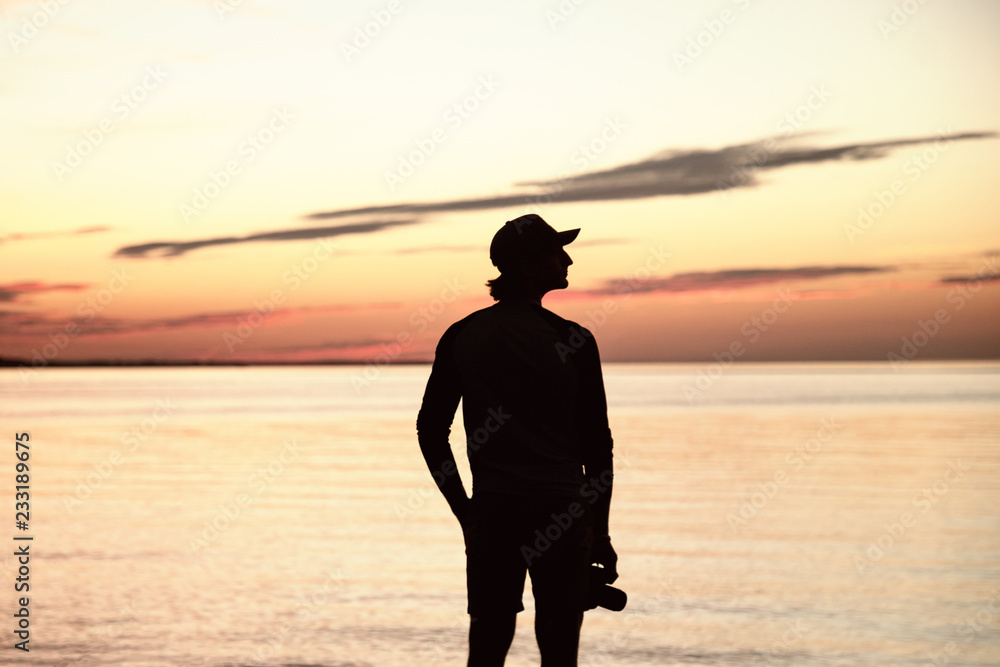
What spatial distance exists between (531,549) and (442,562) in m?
10.2

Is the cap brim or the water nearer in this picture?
the cap brim

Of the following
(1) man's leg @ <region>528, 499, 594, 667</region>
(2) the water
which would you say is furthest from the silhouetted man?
(2) the water

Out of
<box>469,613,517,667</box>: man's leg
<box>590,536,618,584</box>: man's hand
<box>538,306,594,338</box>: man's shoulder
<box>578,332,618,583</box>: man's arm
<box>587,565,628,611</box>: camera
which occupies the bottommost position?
<box>469,613,517,667</box>: man's leg

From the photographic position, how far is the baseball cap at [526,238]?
4.32m

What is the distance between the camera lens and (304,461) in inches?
1177

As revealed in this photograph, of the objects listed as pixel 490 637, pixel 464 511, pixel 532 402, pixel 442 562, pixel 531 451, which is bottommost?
pixel 490 637

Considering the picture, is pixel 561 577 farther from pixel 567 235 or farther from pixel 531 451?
pixel 567 235

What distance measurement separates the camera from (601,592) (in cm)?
427

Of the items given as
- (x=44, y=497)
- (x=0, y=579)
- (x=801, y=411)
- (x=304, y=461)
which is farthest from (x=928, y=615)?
(x=801, y=411)

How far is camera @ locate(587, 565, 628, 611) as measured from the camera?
4.24 meters

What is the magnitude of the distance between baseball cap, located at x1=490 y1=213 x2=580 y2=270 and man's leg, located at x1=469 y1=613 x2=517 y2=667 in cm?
140

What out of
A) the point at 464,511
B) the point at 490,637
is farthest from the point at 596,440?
the point at 490,637

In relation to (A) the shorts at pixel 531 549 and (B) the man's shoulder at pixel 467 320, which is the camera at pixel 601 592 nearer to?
(A) the shorts at pixel 531 549

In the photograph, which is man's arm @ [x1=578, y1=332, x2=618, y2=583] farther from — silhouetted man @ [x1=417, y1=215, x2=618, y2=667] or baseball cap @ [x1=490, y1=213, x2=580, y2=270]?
baseball cap @ [x1=490, y1=213, x2=580, y2=270]
